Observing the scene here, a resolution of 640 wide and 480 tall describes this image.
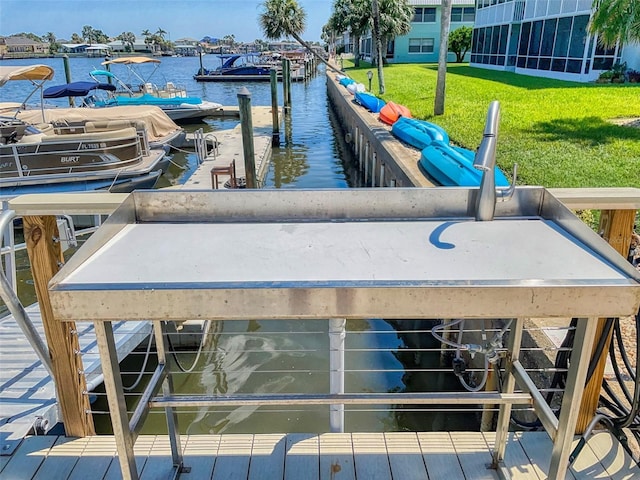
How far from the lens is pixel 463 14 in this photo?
39.8m

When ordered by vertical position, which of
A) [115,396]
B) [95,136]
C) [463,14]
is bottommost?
[95,136]

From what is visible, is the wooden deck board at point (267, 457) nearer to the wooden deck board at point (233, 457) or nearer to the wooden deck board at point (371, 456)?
the wooden deck board at point (233, 457)

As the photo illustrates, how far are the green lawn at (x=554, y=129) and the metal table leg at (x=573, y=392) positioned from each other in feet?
16.3

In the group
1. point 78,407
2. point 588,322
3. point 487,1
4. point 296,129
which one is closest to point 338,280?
point 588,322

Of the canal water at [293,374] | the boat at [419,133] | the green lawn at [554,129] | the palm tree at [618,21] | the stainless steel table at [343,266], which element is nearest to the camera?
the stainless steel table at [343,266]

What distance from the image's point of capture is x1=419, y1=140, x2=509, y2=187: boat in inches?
236

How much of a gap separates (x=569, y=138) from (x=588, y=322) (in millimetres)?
8246

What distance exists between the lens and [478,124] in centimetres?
1037

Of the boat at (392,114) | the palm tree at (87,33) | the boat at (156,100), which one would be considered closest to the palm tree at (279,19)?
the boat at (156,100)

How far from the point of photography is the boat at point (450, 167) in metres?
5.98

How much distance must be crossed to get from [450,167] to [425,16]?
37070 millimetres

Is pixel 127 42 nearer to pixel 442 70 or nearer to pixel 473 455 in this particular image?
pixel 442 70

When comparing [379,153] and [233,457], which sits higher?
[233,457]

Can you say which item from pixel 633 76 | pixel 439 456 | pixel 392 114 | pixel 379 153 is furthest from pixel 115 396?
pixel 633 76
